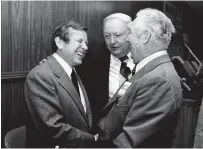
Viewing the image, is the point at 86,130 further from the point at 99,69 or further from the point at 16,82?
the point at 99,69

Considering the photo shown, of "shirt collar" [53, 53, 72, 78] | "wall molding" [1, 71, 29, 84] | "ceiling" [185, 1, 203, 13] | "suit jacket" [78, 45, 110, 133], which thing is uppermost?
"ceiling" [185, 1, 203, 13]

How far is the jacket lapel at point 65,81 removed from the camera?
7.00 ft

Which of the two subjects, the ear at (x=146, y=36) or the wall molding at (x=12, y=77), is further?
the wall molding at (x=12, y=77)

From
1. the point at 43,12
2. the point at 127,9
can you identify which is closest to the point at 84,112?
the point at 43,12

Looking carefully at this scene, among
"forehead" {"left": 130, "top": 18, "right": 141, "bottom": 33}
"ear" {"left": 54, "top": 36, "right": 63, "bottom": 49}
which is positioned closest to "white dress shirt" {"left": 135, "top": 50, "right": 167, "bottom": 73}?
"forehead" {"left": 130, "top": 18, "right": 141, "bottom": 33}

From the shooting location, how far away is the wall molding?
7.21 feet

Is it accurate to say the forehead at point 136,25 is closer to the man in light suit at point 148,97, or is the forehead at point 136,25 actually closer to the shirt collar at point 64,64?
the man in light suit at point 148,97

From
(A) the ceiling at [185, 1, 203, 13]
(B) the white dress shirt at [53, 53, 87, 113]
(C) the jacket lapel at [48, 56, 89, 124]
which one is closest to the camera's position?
(C) the jacket lapel at [48, 56, 89, 124]

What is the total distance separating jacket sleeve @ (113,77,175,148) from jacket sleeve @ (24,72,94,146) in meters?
0.54

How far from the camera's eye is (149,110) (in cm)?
157

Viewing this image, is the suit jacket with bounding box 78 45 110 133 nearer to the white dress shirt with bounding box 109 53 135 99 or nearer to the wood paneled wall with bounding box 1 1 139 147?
the white dress shirt with bounding box 109 53 135 99

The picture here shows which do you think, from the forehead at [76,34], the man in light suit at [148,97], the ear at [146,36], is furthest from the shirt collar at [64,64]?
the ear at [146,36]

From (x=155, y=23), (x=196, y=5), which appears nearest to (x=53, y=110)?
(x=155, y=23)

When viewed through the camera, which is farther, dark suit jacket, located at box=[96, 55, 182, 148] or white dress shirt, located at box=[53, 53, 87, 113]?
white dress shirt, located at box=[53, 53, 87, 113]
